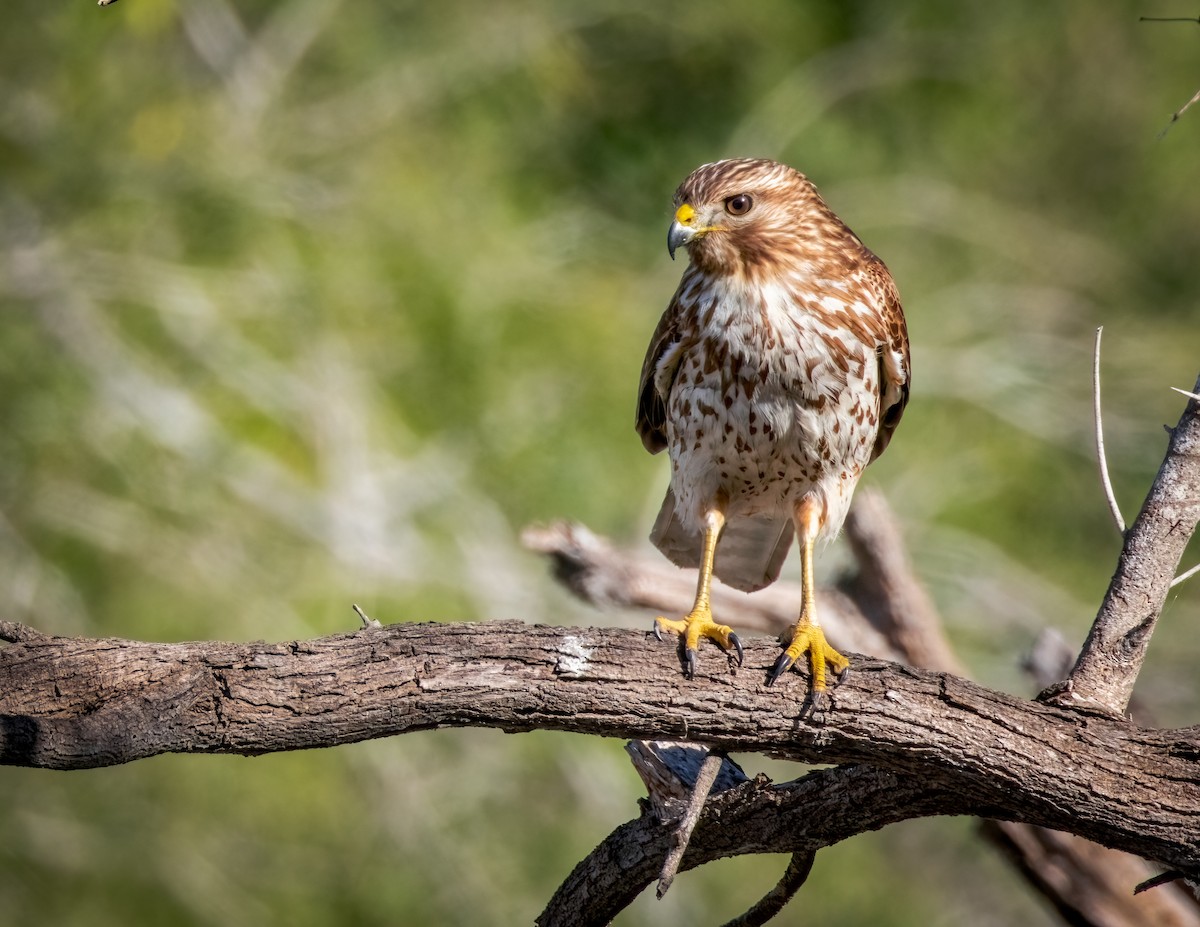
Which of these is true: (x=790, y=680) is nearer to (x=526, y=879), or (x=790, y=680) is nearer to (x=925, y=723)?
(x=925, y=723)

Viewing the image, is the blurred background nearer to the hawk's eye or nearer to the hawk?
the hawk

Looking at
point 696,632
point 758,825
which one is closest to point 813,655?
point 696,632

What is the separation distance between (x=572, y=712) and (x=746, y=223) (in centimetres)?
153

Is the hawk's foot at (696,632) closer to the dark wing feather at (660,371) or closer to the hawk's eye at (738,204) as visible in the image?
the dark wing feather at (660,371)

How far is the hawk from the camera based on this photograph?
3.93 m

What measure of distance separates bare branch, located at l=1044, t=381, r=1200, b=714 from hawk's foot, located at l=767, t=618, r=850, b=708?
21.5 inches

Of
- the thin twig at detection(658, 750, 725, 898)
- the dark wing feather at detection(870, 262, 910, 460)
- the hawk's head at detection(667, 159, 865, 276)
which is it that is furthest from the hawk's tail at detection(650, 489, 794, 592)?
the thin twig at detection(658, 750, 725, 898)

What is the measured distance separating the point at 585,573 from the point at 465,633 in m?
2.74

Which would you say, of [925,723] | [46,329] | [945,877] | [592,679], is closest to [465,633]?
[592,679]

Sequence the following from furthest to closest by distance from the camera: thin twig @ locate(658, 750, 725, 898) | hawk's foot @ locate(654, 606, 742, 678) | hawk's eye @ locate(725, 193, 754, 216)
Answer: hawk's eye @ locate(725, 193, 754, 216)
hawk's foot @ locate(654, 606, 742, 678)
thin twig @ locate(658, 750, 725, 898)

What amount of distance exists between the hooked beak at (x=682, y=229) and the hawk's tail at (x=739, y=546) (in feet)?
2.80

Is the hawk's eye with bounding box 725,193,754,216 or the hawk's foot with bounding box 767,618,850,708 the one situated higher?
the hawk's eye with bounding box 725,193,754,216

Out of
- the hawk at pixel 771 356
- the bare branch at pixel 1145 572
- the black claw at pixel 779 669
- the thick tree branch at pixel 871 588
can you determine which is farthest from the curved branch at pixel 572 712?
the thick tree branch at pixel 871 588

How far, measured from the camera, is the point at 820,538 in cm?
431
